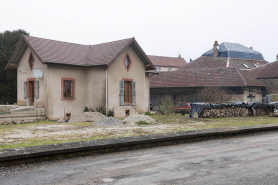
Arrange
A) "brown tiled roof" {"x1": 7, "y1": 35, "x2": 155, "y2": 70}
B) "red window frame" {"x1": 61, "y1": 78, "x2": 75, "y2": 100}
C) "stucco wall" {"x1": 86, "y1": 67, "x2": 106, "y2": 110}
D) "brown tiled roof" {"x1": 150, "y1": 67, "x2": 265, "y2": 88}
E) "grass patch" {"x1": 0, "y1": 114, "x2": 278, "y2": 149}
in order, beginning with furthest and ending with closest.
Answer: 1. "brown tiled roof" {"x1": 150, "y1": 67, "x2": 265, "y2": 88}
2. "stucco wall" {"x1": 86, "y1": 67, "x2": 106, "y2": 110}
3. "red window frame" {"x1": 61, "y1": 78, "x2": 75, "y2": 100}
4. "brown tiled roof" {"x1": 7, "y1": 35, "x2": 155, "y2": 70}
5. "grass patch" {"x1": 0, "y1": 114, "x2": 278, "y2": 149}

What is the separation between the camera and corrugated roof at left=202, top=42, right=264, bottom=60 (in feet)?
181

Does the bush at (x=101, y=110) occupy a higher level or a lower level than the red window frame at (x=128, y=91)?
lower

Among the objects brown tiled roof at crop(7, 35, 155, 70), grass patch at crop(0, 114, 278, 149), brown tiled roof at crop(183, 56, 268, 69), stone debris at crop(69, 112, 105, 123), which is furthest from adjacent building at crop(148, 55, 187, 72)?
grass patch at crop(0, 114, 278, 149)

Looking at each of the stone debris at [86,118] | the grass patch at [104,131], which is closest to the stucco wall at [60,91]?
the stone debris at [86,118]

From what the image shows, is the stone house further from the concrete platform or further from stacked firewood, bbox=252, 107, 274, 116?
the concrete platform

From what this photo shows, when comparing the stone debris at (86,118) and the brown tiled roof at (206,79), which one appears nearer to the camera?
the stone debris at (86,118)

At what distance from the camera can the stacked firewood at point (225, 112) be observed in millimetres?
20703

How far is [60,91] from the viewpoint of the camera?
20.8 metres

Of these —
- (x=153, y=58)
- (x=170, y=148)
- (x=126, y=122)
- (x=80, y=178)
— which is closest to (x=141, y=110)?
(x=126, y=122)

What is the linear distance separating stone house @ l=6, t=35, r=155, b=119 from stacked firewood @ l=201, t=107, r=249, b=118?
546cm

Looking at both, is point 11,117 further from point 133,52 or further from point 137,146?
point 137,146

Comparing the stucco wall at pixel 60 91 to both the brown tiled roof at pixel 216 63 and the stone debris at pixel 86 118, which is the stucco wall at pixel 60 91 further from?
the brown tiled roof at pixel 216 63

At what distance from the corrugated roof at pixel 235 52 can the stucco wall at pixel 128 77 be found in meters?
34.2

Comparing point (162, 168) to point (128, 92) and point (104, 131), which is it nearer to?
point (104, 131)
